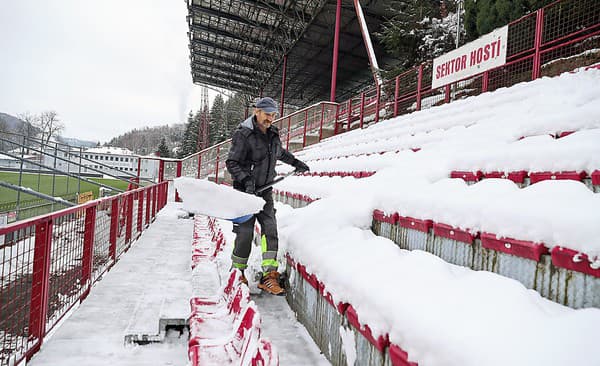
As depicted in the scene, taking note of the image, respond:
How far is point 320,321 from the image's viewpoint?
97.9 inches

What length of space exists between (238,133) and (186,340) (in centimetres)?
173

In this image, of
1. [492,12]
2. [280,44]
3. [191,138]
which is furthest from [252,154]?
[191,138]

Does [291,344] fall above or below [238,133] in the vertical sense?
below

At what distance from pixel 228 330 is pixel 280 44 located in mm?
24882

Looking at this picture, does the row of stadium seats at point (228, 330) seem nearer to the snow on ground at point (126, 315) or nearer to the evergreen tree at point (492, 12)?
the snow on ground at point (126, 315)

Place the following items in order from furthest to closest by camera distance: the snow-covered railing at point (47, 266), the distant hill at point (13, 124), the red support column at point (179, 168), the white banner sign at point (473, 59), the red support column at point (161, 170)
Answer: the distant hill at point (13, 124) < the red support column at point (179, 168) < the red support column at point (161, 170) < the white banner sign at point (473, 59) < the snow-covered railing at point (47, 266)

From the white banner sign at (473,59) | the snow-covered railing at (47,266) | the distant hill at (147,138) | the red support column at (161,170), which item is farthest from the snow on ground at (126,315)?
the distant hill at (147,138)

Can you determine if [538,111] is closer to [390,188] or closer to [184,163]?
[390,188]

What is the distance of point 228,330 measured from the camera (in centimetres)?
246

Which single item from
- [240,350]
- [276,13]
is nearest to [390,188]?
[240,350]

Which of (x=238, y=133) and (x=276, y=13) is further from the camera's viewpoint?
(x=276, y=13)

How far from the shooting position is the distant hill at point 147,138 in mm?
96500

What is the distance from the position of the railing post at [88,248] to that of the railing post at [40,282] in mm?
942

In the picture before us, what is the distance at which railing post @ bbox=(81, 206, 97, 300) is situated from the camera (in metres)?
3.54
